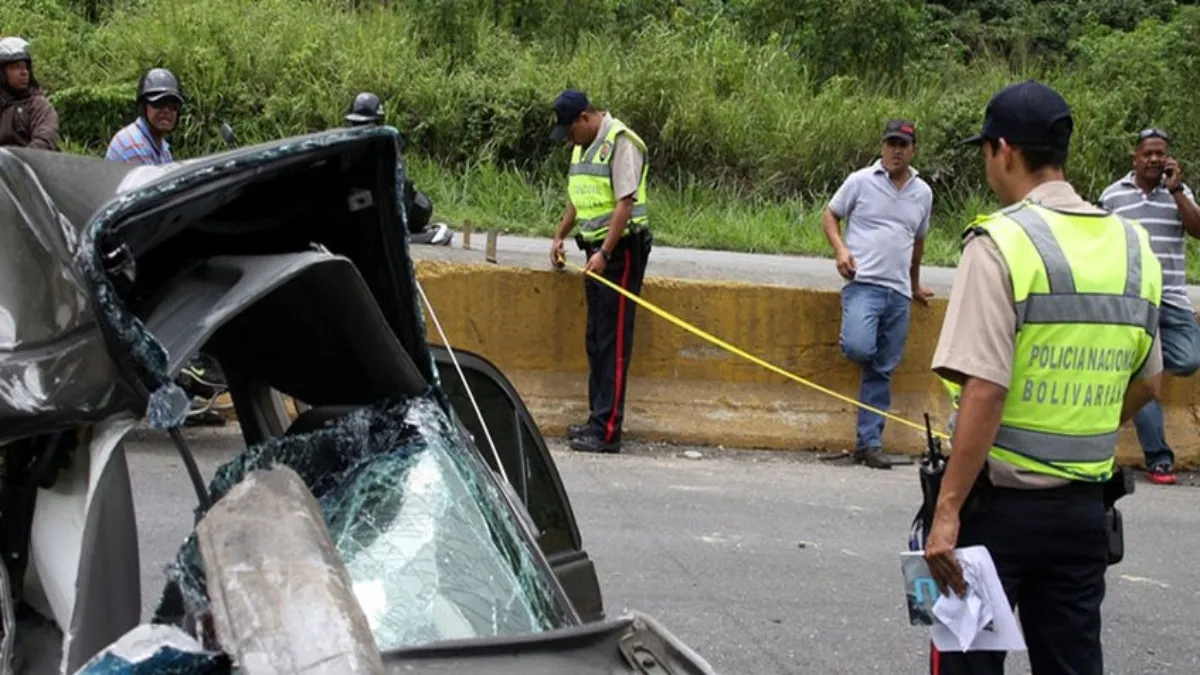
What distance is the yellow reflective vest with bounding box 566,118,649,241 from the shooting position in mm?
7512

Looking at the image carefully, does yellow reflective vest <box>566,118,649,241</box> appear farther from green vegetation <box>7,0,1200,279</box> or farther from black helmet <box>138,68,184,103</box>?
green vegetation <box>7,0,1200,279</box>

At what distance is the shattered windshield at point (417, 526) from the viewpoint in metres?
2.32

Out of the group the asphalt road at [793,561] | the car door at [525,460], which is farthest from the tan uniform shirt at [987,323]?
the asphalt road at [793,561]

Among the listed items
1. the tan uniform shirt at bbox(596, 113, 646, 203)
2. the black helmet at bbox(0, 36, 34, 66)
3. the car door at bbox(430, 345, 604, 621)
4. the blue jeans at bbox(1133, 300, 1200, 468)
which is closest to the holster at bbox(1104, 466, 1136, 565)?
Answer: the car door at bbox(430, 345, 604, 621)

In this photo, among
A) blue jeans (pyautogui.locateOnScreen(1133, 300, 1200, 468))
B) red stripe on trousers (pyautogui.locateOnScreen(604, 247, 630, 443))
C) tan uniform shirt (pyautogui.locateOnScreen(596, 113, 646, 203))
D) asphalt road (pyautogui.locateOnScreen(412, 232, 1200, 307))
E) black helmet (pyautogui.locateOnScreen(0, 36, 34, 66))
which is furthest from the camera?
asphalt road (pyautogui.locateOnScreen(412, 232, 1200, 307))

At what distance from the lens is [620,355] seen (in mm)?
7641

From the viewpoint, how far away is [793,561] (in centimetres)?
591

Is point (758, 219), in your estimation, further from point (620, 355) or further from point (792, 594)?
point (792, 594)

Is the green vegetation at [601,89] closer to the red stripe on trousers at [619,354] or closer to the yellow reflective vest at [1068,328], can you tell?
the red stripe on trousers at [619,354]

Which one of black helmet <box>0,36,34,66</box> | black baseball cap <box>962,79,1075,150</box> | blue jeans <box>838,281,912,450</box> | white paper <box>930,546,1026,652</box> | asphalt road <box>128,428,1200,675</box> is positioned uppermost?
black baseball cap <box>962,79,1075,150</box>

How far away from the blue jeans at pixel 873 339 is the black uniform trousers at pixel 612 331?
118 centimetres

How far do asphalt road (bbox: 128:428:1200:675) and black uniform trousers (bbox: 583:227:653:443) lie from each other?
0.82 feet

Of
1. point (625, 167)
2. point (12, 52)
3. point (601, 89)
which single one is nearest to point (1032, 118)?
point (625, 167)

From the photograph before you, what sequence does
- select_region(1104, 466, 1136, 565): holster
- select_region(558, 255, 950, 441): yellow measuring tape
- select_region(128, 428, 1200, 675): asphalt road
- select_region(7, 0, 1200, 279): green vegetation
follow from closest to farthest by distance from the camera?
select_region(1104, 466, 1136, 565): holster → select_region(128, 428, 1200, 675): asphalt road → select_region(558, 255, 950, 441): yellow measuring tape → select_region(7, 0, 1200, 279): green vegetation
